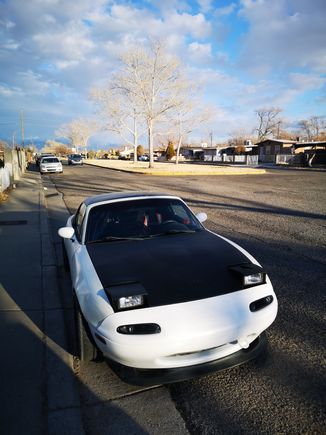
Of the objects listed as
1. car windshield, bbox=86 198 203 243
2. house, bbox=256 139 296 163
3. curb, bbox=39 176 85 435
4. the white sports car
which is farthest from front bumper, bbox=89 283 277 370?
house, bbox=256 139 296 163

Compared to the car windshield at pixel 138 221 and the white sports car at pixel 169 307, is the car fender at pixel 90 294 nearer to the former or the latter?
the white sports car at pixel 169 307

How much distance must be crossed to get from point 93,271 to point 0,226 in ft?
20.2

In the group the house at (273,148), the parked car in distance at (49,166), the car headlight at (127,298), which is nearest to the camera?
the car headlight at (127,298)

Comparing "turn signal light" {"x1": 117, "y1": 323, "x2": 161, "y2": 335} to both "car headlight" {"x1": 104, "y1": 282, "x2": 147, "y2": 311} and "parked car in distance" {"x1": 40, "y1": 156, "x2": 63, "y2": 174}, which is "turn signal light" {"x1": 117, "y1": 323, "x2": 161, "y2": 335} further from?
"parked car in distance" {"x1": 40, "y1": 156, "x2": 63, "y2": 174}

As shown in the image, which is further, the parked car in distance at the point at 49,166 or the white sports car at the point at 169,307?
the parked car in distance at the point at 49,166

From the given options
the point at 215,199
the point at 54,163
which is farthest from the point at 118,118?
the point at 215,199

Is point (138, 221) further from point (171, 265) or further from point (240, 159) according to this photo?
point (240, 159)

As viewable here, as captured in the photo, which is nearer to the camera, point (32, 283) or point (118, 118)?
point (32, 283)

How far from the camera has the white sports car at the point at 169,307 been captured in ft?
7.34

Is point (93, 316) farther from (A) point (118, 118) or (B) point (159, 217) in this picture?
(A) point (118, 118)

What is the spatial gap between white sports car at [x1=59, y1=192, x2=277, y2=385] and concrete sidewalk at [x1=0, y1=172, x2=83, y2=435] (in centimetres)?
36

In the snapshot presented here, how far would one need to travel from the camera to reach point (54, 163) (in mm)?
28656

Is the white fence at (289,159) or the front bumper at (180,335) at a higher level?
Answer: the white fence at (289,159)

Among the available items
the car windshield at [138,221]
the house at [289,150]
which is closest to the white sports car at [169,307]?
the car windshield at [138,221]
